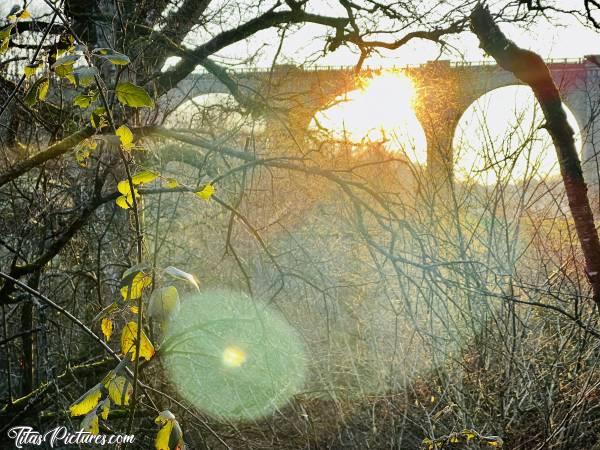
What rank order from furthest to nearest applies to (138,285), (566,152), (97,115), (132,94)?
1. (566,152)
2. (97,115)
3. (138,285)
4. (132,94)

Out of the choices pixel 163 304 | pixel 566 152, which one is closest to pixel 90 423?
pixel 163 304

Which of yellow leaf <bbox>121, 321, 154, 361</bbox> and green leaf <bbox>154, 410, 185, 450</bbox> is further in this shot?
yellow leaf <bbox>121, 321, 154, 361</bbox>

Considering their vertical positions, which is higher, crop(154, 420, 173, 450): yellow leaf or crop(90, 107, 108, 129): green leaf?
crop(90, 107, 108, 129): green leaf

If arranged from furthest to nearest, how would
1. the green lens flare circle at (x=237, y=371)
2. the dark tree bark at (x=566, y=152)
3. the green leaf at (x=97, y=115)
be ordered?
the green lens flare circle at (x=237, y=371)
the dark tree bark at (x=566, y=152)
the green leaf at (x=97, y=115)

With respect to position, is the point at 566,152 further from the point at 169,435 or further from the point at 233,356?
the point at 233,356

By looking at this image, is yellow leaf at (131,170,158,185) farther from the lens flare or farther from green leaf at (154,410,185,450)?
the lens flare

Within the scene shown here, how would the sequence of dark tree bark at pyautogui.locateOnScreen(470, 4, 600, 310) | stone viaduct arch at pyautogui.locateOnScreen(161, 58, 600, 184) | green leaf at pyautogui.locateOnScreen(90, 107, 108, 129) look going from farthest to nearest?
stone viaduct arch at pyautogui.locateOnScreen(161, 58, 600, 184), dark tree bark at pyautogui.locateOnScreen(470, 4, 600, 310), green leaf at pyautogui.locateOnScreen(90, 107, 108, 129)

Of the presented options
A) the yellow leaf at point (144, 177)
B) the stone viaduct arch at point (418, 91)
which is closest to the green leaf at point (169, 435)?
the yellow leaf at point (144, 177)

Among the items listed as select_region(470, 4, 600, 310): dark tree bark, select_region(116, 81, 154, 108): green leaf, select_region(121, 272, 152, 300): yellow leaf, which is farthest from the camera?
select_region(470, 4, 600, 310): dark tree bark

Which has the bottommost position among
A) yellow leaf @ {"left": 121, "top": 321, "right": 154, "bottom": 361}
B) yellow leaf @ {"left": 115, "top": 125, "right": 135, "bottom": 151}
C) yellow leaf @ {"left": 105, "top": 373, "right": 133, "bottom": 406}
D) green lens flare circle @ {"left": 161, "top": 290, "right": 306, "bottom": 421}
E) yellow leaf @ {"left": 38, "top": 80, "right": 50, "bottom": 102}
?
green lens flare circle @ {"left": 161, "top": 290, "right": 306, "bottom": 421}

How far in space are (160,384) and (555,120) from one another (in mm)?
2692

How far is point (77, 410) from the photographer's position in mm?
1243

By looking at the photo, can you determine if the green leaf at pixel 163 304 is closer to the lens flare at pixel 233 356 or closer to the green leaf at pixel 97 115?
the green leaf at pixel 97 115

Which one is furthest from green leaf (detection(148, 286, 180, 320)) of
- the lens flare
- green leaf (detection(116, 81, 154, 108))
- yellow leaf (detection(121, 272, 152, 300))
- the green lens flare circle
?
the lens flare
